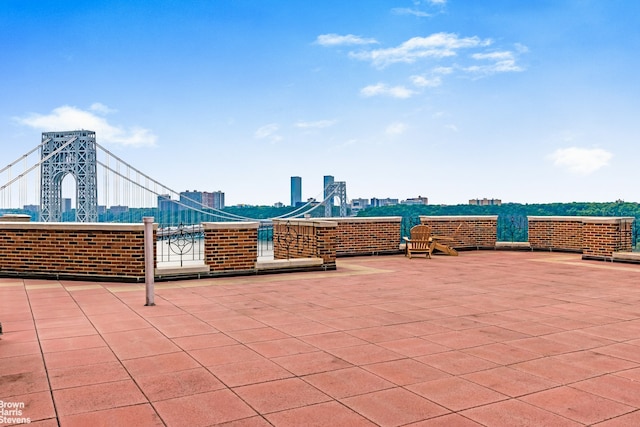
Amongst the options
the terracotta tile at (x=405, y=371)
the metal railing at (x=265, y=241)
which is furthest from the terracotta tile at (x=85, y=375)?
the metal railing at (x=265, y=241)

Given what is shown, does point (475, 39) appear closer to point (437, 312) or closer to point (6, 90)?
point (437, 312)

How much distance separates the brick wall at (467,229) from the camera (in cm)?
1709

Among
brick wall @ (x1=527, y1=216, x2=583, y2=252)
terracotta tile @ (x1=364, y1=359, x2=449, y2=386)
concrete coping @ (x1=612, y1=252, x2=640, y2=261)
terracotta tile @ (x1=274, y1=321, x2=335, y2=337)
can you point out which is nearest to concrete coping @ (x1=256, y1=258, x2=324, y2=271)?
terracotta tile @ (x1=274, y1=321, x2=335, y2=337)

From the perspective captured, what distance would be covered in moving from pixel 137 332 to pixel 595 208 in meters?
35.4

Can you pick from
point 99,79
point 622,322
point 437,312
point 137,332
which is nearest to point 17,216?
point 137,332

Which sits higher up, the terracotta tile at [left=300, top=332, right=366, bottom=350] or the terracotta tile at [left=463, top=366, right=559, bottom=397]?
the terracotta tile at [left=300, top=332, right=366, bottom=350]

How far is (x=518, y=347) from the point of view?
559 centimetres

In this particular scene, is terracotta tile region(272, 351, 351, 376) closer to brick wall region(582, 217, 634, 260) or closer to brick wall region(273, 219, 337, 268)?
brick wall region(273, 219, 337, 268)

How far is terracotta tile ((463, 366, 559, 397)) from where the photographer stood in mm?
4297

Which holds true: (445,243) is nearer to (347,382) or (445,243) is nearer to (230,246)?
(230,246)

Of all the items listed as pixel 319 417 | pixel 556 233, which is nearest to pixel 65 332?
pixel 319 417

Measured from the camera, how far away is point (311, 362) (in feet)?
16.5

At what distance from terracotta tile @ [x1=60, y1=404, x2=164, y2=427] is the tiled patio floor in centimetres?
2

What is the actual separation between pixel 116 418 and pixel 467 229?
49.8 ft
